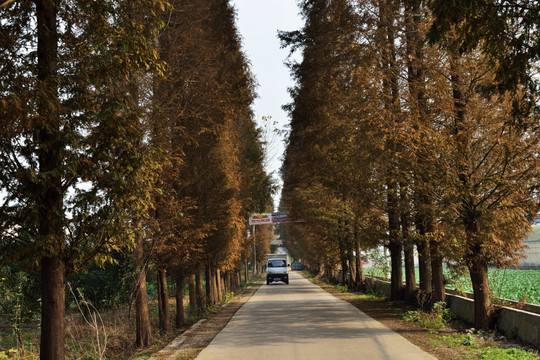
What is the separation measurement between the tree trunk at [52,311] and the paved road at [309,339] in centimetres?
340

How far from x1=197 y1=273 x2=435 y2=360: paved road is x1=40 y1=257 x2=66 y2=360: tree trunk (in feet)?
11.2

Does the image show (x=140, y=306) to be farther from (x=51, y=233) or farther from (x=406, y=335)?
(x=51, y=233)

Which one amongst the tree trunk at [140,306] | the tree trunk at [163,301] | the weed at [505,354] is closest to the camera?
the weed at [505,354]

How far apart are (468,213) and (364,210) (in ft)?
15.5

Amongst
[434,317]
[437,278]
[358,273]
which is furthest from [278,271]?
[434,317]

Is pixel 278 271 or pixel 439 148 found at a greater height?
pixel 439 148

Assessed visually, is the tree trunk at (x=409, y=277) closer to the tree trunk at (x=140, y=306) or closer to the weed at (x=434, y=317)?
the weed at (x=434, y=317)

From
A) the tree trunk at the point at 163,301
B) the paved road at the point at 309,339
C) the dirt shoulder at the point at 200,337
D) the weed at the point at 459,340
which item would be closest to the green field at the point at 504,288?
the weed at the point at 459,340

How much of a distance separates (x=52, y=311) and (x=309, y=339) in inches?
252

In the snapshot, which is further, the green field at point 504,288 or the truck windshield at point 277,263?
the truck windshield at point 277,263

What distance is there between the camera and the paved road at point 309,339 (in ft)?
32.7

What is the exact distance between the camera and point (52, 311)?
284 inches

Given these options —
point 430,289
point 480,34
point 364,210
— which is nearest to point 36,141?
point 480,34

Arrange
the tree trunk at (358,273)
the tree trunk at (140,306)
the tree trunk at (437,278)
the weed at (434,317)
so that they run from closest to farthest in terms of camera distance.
A: the tree trunk at (140,306), the weed at (434,317), the tree trunk at (437,278), the tree trunk at (358,273)
